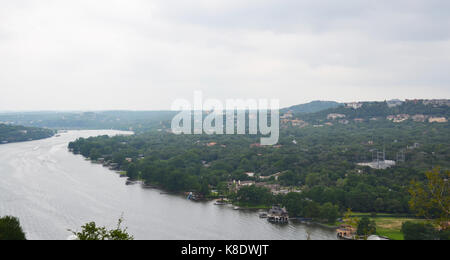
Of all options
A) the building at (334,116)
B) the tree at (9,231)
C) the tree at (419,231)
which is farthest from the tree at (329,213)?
the building at (334,116)

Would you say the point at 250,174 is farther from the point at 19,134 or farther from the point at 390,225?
the point at 19,134

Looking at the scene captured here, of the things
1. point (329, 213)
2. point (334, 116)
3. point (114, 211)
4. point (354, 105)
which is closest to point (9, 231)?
point (114, 211)

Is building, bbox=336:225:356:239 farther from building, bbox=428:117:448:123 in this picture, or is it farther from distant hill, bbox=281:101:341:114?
distant hill, bbox=281:101:341:114

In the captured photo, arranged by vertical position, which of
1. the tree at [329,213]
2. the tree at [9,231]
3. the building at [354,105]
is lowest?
the tree at [329,213]

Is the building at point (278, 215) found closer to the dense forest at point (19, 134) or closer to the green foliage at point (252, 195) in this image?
the green foliage at point (252, 195)

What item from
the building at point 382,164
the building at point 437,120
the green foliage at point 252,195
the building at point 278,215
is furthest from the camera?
the building at point 437,120

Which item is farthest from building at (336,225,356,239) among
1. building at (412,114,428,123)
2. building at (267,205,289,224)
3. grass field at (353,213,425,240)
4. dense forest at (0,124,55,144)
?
dense forest at (0,124,55,144)
